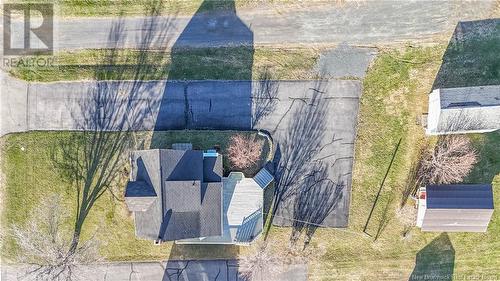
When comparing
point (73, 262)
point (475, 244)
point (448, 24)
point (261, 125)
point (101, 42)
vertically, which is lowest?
point (73, 262)

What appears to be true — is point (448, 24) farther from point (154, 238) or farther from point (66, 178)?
point (66, 178)

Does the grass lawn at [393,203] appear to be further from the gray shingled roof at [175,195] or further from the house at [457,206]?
the gray shingled roof at [175,195]

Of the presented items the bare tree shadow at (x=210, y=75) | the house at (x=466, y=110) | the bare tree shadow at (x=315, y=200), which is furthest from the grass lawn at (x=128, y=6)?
the house at (x=466, y=110)

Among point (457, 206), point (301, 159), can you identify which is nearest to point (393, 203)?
point (457, 206)

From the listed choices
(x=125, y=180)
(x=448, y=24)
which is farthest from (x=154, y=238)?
(x=448, y=24)

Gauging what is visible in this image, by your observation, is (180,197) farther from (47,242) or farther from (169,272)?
(47,242)

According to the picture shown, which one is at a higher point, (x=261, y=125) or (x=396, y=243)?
(x=261, y=125)
